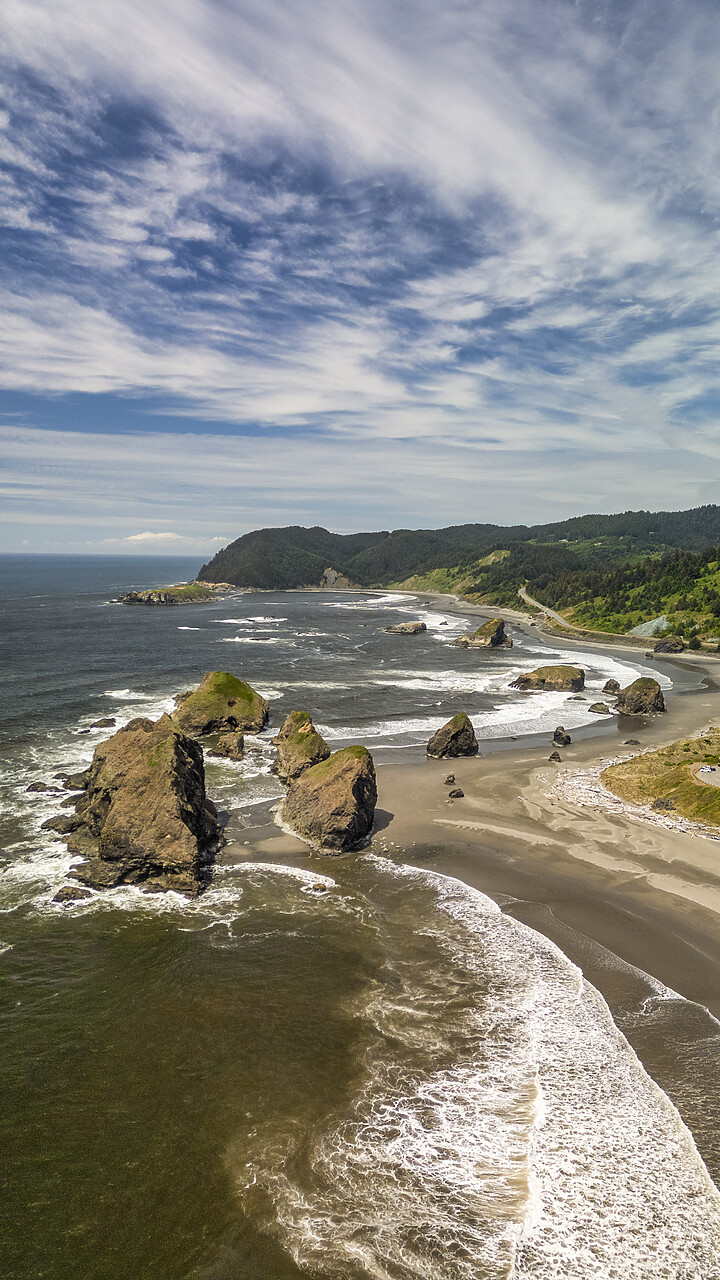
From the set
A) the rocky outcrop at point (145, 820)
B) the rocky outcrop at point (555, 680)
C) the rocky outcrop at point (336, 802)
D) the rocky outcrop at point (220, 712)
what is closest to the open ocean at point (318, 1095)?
the rocky outcrop at point (145, 820)

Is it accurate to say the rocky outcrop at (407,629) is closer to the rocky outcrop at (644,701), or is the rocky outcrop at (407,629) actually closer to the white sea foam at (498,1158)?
the rocky outcrop at (644,701)

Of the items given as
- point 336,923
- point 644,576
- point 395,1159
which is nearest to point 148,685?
point 336,923

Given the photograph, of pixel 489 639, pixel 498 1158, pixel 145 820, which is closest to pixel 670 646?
pixel 489 639

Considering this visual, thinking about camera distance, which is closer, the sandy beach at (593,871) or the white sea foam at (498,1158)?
the white sea foam at (498,1158)

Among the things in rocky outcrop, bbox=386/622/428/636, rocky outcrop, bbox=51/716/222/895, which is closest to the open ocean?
rocky outcrop, bbox=51/716/222/895

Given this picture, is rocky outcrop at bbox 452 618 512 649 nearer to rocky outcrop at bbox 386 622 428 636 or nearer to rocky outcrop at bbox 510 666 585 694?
rocky outcrop at bbox 386 622 428 636

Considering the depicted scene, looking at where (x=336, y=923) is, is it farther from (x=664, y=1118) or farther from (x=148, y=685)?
(x=148, y=685)
